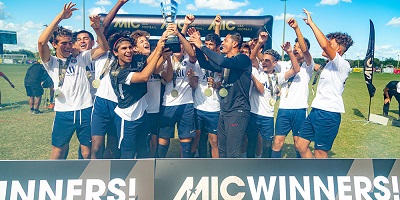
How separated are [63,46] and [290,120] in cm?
261

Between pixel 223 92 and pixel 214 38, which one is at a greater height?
pixel 214 38

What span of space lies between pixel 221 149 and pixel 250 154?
77cm

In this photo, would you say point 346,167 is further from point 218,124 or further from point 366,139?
point 366,139

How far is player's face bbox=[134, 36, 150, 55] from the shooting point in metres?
3.03

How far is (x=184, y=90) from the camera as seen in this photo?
339 cm

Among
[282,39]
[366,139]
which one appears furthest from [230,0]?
[366,139]

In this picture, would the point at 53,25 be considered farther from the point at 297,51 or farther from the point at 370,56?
the point at 370,56

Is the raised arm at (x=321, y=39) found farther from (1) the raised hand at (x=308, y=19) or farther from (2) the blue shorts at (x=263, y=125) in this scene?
(2) the blue shorts at (x=263, y=125)

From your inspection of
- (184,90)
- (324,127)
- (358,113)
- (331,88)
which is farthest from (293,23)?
(358,113)

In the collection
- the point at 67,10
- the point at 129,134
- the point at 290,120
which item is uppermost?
the point at 67,10

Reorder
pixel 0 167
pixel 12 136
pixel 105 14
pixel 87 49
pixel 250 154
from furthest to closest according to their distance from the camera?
pixel 12 136 → pixel 250 154 → pixel 87 49 → pixel 105 14 → pixel 0 167

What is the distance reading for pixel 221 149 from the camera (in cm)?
320

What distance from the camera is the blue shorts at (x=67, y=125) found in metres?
3.11

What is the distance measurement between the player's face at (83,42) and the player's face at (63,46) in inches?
8.5
